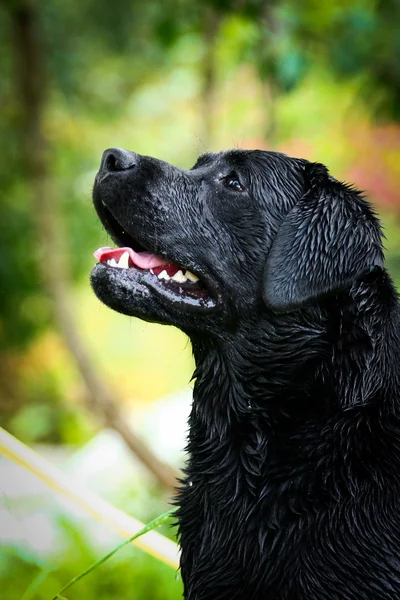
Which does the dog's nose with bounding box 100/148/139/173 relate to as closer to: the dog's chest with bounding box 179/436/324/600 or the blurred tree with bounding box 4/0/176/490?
the dog's chest with bounding box 179/436/324/600

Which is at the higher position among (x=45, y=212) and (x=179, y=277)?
(x=179, y=277)

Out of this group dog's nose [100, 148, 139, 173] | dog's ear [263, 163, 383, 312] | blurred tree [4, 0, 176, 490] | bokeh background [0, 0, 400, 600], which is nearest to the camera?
dog's ear [263, 163, 383, 312]

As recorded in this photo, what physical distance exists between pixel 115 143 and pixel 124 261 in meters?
7.84

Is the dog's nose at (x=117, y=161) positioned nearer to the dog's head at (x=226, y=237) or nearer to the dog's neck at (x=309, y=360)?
the dog's head at (x=226, y=237)

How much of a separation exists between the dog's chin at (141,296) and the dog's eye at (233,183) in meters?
0.45

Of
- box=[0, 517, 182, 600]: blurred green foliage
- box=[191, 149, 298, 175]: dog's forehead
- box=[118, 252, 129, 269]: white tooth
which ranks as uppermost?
box=[191, 149, 298, 175]: dog's forehead

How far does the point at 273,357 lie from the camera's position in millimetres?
2814

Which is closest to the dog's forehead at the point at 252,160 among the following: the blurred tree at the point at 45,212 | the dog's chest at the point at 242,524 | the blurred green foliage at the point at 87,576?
the dog's chest at the point at 242,524

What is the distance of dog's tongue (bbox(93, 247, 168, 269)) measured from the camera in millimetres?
2877

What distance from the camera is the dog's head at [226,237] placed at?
8.80 ft

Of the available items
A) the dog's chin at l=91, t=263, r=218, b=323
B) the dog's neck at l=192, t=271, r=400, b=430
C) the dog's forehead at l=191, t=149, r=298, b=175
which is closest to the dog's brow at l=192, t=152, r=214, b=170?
the dog's forehead at l=191, t=149, r=298, b=175

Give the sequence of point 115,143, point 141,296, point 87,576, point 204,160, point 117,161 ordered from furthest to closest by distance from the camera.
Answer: point 115,143 → point 87,576 → point 204,160 → point 117,161 → point 141,296

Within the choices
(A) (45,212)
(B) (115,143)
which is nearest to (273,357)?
(A) (45,212)

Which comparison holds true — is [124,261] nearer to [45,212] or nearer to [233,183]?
[233,183]
